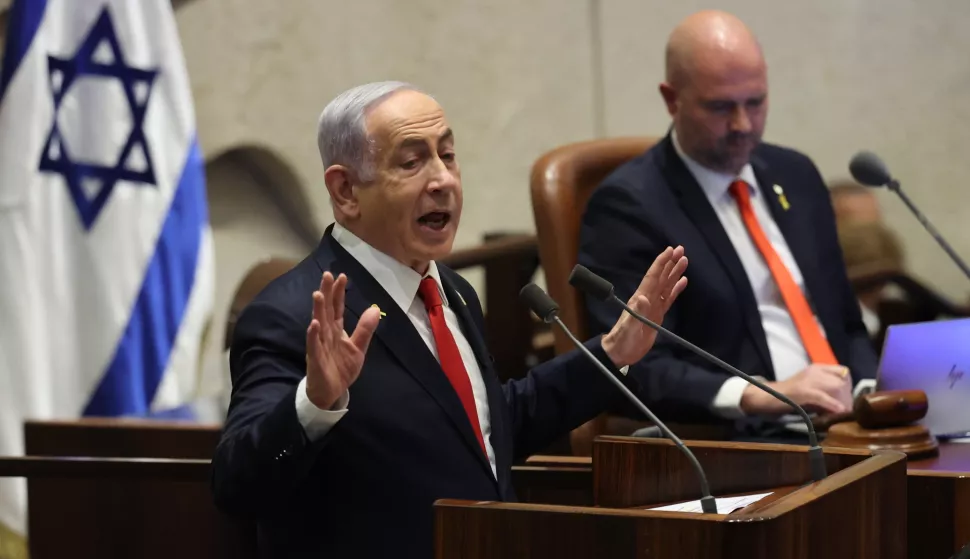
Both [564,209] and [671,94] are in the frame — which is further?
[671,94]

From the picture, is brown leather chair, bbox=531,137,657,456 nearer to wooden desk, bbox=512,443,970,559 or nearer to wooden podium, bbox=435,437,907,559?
wooden desk, bbox=512,443,970,559

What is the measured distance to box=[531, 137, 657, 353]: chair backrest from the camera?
10.2 ft

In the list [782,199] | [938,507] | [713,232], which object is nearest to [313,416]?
[938,507]

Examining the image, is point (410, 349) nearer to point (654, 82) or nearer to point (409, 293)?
point (409, 293)

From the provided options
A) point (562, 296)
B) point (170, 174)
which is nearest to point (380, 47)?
point (170, 174)

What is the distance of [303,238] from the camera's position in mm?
5145

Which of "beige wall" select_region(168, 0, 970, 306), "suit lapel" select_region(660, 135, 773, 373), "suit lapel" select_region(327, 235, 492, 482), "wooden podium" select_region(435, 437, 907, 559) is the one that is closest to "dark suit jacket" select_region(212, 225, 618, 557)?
"suit lapel" select_region(327, 235, 492, 482)

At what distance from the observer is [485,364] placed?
7.27 ft

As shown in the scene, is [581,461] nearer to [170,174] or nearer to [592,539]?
[592,539]

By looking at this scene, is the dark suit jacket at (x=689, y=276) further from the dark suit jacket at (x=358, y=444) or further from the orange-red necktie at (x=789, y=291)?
the dark suit jacket at (x=358, y=444)

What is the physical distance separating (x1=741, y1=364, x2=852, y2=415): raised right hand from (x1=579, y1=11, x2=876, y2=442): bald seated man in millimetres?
A: 37

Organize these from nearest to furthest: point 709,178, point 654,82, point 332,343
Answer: point 332,343, point 709,178, point 654,82

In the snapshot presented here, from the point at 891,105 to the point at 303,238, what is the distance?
2.34 metres

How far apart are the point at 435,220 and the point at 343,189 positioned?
0.49 feet
